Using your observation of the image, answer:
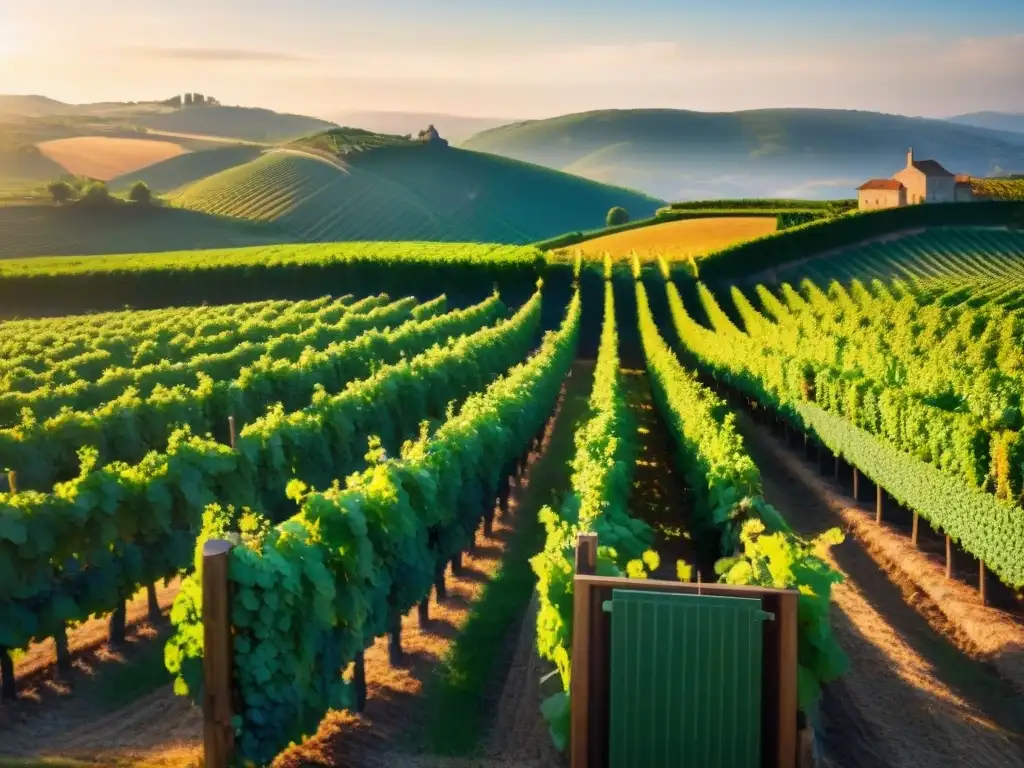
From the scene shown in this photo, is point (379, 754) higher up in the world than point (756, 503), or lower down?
lower down

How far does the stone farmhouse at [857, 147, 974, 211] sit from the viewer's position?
2997 inches

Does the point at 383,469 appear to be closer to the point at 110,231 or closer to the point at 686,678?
the point at 686,678

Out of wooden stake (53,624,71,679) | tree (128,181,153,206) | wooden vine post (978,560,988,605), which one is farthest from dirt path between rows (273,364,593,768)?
tree (128,181,153,206)

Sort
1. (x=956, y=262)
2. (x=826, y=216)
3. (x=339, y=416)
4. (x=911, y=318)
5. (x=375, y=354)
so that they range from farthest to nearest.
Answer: (x=826, y=216), (x=956, y=262), (x=911, y=318), (x=375, y=354), (x=339, y=416)

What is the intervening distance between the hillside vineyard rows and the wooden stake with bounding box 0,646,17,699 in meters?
0.30

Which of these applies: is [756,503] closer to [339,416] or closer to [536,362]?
[339,416]

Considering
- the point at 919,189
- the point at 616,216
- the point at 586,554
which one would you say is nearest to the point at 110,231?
the point at 616,216

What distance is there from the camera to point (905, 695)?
10547 mm

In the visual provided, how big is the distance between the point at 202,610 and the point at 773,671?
3.75m

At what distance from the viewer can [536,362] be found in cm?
2125

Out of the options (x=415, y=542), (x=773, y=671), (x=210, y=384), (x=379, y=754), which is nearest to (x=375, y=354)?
(x=210, y=384)

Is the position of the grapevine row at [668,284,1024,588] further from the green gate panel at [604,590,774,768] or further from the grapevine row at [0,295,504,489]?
the grapevine row at [0,295,504,489]

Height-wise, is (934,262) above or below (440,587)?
above

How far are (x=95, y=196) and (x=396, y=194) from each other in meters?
34.2
